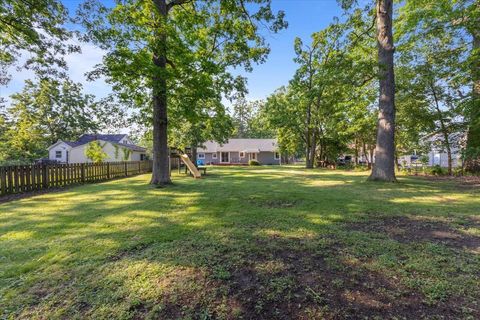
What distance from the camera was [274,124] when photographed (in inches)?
1029

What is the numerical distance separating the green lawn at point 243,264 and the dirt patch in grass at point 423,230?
17mm

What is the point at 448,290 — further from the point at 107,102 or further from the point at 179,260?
the point at 107,102

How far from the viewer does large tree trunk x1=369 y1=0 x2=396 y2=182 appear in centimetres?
969

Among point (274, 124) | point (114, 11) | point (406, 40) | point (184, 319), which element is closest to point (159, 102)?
A: point (114, 11)

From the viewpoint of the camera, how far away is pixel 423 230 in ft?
13.1

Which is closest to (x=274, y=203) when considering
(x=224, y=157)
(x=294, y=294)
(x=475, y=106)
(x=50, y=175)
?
(x=294, y=294)

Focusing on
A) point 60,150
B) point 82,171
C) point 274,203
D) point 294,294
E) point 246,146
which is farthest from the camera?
point 246,146

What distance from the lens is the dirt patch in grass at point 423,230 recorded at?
3.48 meters

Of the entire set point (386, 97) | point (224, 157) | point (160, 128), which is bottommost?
point (224, 157)

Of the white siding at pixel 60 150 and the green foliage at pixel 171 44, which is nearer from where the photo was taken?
the green foliage at pixel 171 44

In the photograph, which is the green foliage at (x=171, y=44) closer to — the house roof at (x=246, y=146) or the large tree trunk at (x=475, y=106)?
the large tree trunk at (x=475, y=106)

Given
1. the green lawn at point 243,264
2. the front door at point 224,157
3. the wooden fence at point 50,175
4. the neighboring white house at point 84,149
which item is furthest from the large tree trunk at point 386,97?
the front door at point 224,157

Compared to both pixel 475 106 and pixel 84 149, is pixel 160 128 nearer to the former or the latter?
pixel 475 106

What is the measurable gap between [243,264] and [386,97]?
9898 mm
